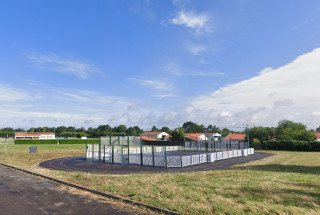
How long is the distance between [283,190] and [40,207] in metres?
10.6

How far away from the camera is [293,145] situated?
46094mm

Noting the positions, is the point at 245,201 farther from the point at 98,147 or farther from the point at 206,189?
the point at 98,147

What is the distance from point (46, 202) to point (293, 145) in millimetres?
48768

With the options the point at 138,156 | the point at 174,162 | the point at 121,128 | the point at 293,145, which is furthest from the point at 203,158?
Result: the point at 121,128

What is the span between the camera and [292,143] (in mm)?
46250

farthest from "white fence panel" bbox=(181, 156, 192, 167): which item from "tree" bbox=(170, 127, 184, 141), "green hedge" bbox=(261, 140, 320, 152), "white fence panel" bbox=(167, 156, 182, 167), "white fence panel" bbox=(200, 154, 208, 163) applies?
"tree" bbox=(170, 127, 184, 141)

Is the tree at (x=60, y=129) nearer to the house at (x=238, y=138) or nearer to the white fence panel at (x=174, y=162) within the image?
the house at (x=238, y=138)

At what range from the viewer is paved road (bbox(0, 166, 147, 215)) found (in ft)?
27.8

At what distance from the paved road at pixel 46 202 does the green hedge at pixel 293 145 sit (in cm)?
4660

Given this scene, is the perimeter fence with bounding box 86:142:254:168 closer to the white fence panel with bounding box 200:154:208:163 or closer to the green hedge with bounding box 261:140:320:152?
the white fence panel with bounding box 200:154:208:163

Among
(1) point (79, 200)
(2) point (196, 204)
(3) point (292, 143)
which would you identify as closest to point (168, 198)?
(2) point (196, 204)

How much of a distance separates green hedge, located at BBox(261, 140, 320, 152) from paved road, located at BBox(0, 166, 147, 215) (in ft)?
153

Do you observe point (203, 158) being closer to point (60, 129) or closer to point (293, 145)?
point (293, 145)

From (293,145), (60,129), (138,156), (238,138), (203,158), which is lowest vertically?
(238,138)
